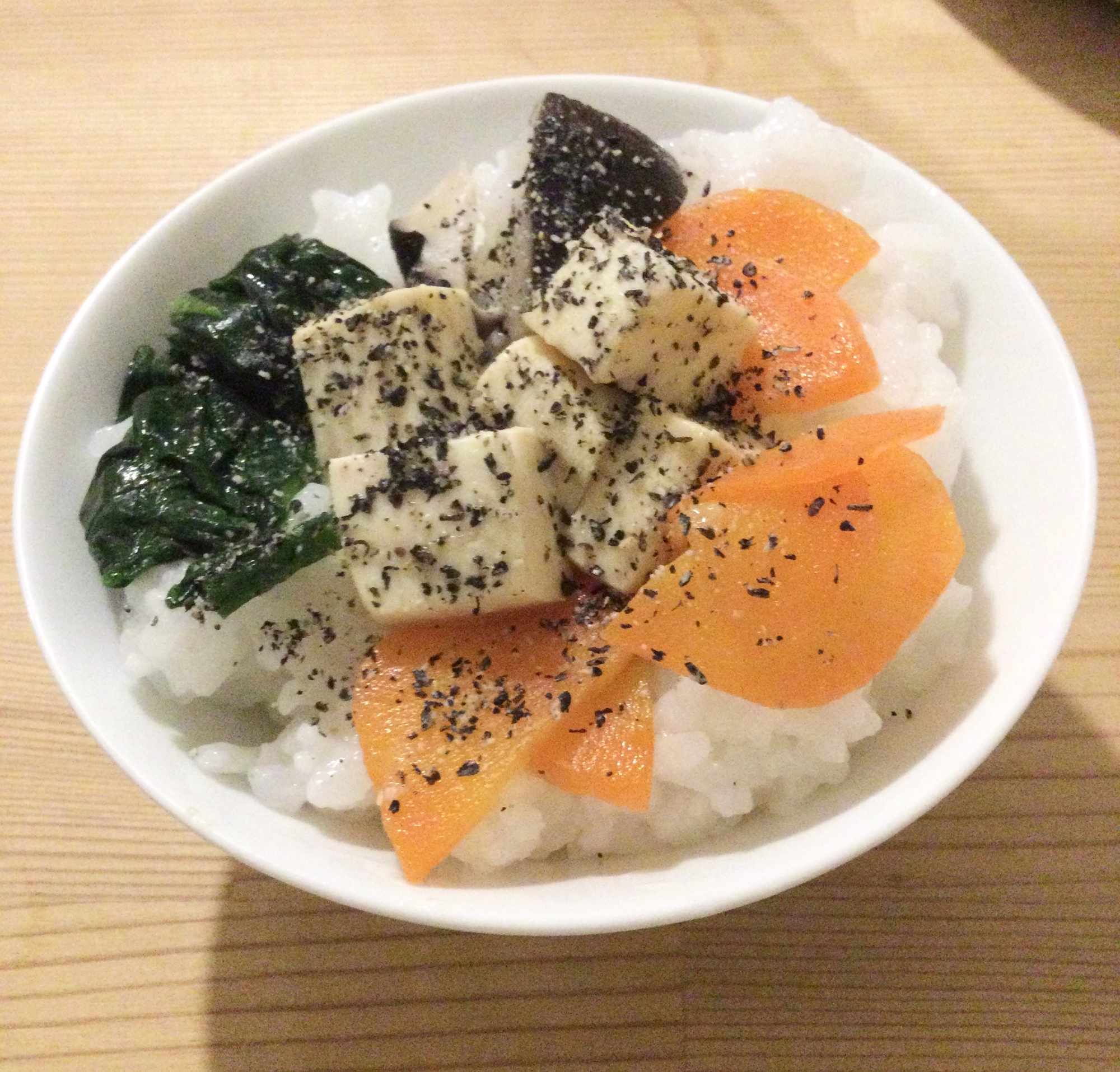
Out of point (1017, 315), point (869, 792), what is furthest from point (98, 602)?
point (1017, 315)

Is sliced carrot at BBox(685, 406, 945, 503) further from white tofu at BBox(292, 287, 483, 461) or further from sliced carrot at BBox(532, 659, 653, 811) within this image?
white tofu at BBox(292, 287, 483, 461)

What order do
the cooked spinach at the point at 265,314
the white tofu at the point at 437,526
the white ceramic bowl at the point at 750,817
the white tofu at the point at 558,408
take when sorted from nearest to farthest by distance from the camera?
the white ceramic bowl at the point at 750,817 < the white tofu at the point at 437,526 < the white tofu at the point at 558,408 < the cooked spinach at the point at 265,314

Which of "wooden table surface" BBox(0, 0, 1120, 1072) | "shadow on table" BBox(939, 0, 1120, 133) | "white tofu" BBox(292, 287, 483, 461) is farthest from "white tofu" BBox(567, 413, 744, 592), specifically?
"shadow on table" BBox(939, 0, 1120, 133)

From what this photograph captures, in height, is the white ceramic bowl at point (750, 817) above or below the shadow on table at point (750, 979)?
above

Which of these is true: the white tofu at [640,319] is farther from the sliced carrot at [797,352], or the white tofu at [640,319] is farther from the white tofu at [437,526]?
the white tofu at [437,526]

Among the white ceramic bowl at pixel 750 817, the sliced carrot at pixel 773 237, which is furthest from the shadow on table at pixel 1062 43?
the sliced carrot at pixel 773 237

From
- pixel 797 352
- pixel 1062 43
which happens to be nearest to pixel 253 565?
pixel 797 352

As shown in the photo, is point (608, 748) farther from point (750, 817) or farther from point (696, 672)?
point (750, 817)
